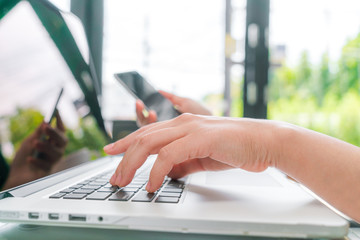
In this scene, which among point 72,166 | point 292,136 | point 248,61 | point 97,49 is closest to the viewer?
point 292,136

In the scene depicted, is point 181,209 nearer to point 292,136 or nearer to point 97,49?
point 292,136

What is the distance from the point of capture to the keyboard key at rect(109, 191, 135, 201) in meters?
0.37

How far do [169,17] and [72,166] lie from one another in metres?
1.36

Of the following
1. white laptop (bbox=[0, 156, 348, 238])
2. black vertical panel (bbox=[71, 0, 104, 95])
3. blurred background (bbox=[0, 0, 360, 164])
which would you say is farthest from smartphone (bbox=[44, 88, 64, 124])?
black vertical panel (bbox=[71, 0, 104, 95])

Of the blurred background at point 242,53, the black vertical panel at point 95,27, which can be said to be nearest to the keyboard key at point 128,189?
the blurred background at point 242,53

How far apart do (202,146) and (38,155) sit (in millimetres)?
304

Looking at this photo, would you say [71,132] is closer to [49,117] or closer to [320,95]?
[49,117]

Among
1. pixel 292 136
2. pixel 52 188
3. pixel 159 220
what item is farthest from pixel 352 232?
pixel 52 188

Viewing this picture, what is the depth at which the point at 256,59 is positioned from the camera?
5.48 feet

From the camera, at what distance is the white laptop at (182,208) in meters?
0.29

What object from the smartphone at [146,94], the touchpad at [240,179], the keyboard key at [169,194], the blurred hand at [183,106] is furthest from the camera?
the blurred hand at [183,106]

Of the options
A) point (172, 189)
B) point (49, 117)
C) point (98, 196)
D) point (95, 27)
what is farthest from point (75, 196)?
point (95, 27)

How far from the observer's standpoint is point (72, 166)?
641 mm

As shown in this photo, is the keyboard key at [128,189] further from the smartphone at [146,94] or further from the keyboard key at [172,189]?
the smartphone at [146,94]
